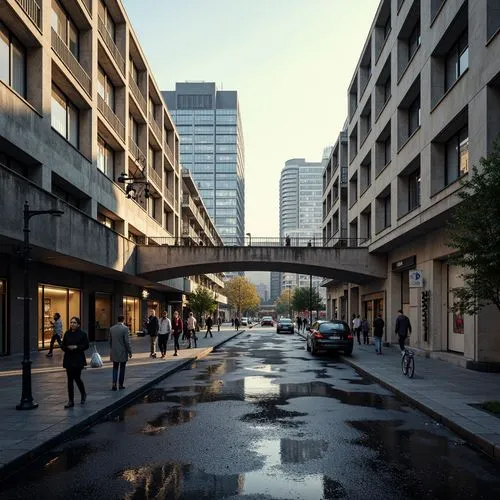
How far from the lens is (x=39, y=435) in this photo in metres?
7.56

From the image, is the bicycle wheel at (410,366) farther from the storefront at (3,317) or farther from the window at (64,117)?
the window at (64,117)

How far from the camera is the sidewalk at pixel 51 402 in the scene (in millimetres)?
7070

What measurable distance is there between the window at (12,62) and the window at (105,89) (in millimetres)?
8068

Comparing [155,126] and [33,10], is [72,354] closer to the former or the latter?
[33,10]

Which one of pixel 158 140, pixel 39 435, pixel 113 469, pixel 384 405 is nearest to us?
pixel 113 469

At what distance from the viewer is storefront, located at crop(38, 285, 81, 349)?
23125 mm

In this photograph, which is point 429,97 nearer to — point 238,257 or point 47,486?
point 238,257

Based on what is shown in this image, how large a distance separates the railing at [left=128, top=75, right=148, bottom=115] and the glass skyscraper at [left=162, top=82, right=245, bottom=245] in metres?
122

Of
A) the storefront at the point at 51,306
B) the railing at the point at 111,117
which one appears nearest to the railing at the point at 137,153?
the railing at the point at 111,117

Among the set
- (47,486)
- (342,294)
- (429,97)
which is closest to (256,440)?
(47,486)

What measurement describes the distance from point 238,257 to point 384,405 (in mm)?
20791

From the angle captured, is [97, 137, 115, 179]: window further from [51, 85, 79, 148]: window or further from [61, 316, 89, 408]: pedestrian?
[61, 316, 89, 408]: pedestrian

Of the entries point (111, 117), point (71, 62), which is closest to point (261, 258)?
point (111, 117)

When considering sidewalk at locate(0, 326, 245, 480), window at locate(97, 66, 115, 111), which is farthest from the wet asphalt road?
window at locate(97, 66, 115, 111)
